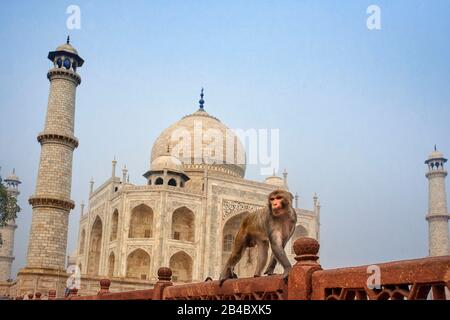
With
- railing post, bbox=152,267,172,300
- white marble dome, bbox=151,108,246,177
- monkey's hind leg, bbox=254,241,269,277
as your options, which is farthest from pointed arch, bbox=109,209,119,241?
monkey's hind leg, bbox=254,241,269,277

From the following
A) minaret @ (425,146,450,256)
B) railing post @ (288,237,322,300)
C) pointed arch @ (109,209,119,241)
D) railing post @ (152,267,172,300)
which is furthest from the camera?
minaret @ (425,146,450,256)

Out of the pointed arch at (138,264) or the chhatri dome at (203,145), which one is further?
the chhatri dome at (203,145)

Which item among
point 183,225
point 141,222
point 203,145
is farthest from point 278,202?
point 203,145

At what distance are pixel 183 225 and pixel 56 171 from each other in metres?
9.95

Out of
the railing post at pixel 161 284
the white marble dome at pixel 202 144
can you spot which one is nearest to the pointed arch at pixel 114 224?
the white marble dome at pixel 202 144

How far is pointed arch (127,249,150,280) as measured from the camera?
80.7 ft

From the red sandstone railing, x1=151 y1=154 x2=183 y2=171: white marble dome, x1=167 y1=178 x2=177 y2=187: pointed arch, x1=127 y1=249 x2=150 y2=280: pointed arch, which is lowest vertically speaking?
the red sandstone railing

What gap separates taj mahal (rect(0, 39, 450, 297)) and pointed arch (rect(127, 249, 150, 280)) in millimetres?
48

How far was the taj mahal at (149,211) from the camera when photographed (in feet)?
56.9

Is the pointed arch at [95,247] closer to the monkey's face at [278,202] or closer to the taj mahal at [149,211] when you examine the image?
the taj mahal at [149,211]

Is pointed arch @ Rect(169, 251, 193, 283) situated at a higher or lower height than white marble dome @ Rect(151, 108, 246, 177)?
lower

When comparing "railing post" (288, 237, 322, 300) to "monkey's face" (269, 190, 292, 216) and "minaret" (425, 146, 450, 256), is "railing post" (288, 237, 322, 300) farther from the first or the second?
"minaret" (425, 146, 450, 256)

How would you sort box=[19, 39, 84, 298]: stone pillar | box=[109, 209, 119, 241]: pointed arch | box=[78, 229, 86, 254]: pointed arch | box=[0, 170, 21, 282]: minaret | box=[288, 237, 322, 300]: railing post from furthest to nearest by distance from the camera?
1. box=[0, 170, 21, 282]: minaret
2. box=[78, 229, 86, 254]: pointed arch
3. box=[109, 209, 119, 241]: pointed arch
4. box=[19, 39, 84, 298]: stone pillar
5. box=[288, 237, 322, 300]: railing post

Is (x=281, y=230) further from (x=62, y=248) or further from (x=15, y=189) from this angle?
(x=15, y=189)
